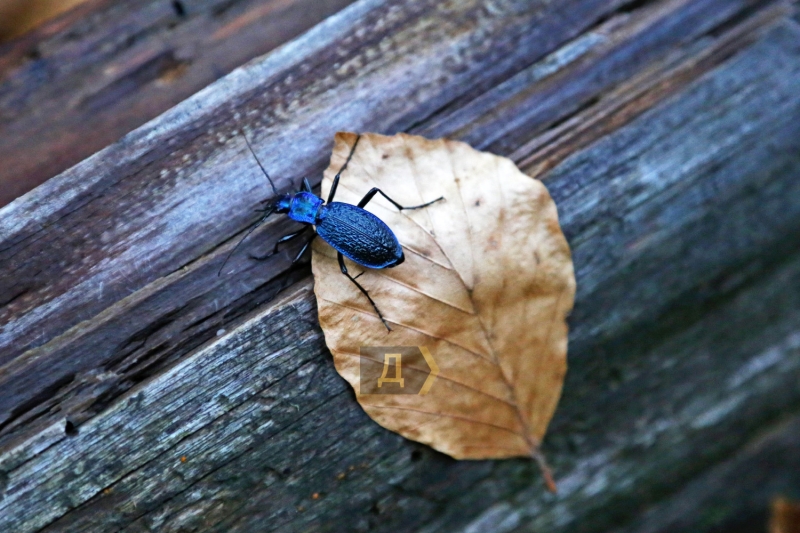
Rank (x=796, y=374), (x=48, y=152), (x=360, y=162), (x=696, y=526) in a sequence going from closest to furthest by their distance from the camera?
1. (x=360, y=162)
2. (x=48, y=152)
3. (x=796, y=374)
4. (x=696, y=526)

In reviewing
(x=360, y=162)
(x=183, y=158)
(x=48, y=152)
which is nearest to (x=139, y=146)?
(x=183, y=158)

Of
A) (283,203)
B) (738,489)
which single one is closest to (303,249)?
(283,203)

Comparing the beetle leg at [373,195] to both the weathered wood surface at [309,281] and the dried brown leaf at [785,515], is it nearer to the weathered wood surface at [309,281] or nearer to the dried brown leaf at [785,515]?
the weathered wood surface at [309,281]

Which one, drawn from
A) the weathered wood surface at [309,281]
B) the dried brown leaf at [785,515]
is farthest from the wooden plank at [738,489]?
the weathered wood surface at [309,281]

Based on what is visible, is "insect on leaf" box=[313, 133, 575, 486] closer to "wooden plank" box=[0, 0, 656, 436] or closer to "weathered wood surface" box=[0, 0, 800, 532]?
"weathered wood surface" box=[0, 0, 800, 532]

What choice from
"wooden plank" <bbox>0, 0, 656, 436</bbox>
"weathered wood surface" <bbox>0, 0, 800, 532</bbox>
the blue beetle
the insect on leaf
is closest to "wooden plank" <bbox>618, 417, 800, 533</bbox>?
"weathered wood surface" <bbox>0, 0, 800, 532</bbox>

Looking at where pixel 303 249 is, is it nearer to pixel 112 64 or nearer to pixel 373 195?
pixel 373 195

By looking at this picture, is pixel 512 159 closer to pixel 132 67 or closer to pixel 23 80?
pixel 132 67
